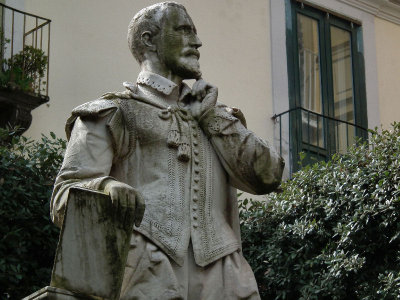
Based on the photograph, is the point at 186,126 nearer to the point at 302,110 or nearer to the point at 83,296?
the point at 83,296

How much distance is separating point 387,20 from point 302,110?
3114 millimetres

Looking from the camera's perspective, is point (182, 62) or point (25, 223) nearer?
point (182, 62)

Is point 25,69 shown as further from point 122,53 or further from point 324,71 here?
point 324,71

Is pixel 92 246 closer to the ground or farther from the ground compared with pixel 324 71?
closer to the ground

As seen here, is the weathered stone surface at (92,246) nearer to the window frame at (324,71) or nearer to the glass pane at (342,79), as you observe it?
the window frame at (324,71)

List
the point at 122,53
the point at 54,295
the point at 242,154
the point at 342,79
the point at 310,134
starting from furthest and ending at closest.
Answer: the point at 342,79
the point at 310,134
the point at 122,53
the point at 242,154
the point at 54,295

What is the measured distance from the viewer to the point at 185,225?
7.13m

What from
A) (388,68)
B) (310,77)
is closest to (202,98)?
(310,77)

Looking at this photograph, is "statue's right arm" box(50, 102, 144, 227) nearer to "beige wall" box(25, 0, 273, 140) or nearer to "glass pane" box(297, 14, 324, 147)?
"beige wall" box(25, 0, 273, 140)

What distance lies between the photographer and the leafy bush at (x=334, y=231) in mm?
11406

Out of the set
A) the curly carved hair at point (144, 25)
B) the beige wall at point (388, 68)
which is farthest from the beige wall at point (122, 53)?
the curly carved hair at point (144, 25)

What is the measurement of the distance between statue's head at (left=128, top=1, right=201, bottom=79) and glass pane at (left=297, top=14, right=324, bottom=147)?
10.2 m

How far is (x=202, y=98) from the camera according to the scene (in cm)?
764

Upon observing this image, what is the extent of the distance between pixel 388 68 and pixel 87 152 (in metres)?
13.4
